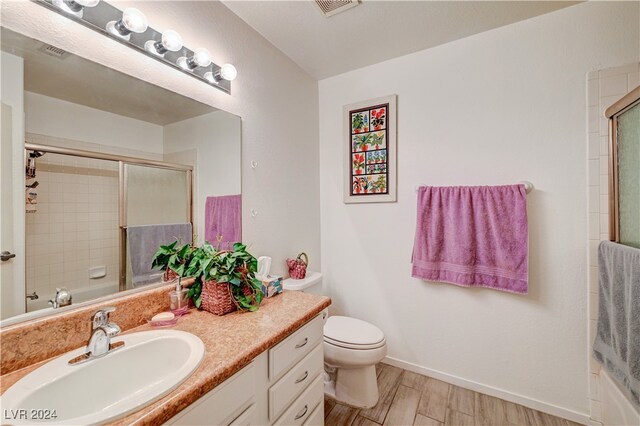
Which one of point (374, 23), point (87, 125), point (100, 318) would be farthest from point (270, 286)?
point (374, 23)

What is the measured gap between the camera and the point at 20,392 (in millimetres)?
626

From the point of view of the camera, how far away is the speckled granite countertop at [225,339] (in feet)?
1.98

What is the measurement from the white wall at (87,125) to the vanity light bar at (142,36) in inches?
11.9

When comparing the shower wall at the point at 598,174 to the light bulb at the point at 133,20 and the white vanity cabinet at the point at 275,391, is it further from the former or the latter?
the light bulb at the point at 133,20

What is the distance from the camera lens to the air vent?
2.77 ft

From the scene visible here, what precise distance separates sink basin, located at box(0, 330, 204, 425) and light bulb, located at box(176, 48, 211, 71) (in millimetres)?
1184

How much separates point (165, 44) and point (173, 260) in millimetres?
944

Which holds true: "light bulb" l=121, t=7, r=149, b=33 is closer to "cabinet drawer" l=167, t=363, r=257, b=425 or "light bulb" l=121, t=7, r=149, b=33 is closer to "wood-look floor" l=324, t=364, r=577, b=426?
"cabinet drawer" l=167, t=363, r=257, b=425

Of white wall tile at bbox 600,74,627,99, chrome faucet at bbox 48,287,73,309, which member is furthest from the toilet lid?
white wall tile at bbox 600,74,627,99

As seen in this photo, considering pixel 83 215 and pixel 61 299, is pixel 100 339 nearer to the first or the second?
pixel 61 299

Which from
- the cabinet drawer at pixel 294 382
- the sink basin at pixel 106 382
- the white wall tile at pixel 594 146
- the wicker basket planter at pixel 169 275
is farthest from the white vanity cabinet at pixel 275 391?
the white wall tile at pixel 594 146

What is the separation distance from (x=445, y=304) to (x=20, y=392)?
6.61 ft

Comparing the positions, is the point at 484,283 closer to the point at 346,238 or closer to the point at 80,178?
the point at 346,238

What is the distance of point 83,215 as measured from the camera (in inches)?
36.3
